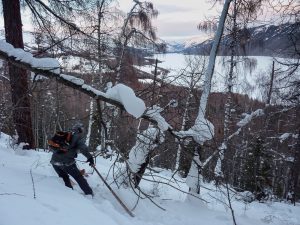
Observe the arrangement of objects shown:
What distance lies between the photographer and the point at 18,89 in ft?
27.3

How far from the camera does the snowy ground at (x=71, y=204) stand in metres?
4.56

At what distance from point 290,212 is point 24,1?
10.5m

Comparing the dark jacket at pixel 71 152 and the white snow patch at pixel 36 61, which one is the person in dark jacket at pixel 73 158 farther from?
the white snow patch at pixel 36 61

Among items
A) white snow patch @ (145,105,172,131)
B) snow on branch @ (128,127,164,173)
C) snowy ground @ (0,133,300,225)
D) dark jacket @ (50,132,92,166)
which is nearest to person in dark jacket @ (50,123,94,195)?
dark jacket @ (50,132,92,166)

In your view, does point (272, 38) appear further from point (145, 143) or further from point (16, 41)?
point (16, 41)

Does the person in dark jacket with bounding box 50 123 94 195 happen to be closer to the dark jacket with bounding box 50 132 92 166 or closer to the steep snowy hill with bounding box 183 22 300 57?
the dark jacket with bounding box 50 132 92 166

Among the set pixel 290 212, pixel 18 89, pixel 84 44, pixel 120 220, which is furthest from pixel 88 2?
pixel 290 212

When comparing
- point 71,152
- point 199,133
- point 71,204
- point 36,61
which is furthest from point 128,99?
point 71,152

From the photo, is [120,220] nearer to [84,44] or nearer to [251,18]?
[84,44]

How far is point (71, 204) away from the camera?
18.3ft

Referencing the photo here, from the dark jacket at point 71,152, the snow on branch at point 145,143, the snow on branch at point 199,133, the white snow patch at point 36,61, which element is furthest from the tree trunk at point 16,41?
the snow on branch at point 199,133

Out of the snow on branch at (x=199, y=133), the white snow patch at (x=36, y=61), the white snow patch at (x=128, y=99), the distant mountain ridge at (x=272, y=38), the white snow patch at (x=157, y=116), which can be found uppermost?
the distant mountain ridge at (x=272, y=38)

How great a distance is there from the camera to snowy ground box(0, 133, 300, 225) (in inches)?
179

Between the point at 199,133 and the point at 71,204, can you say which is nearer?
the point at 71,204
